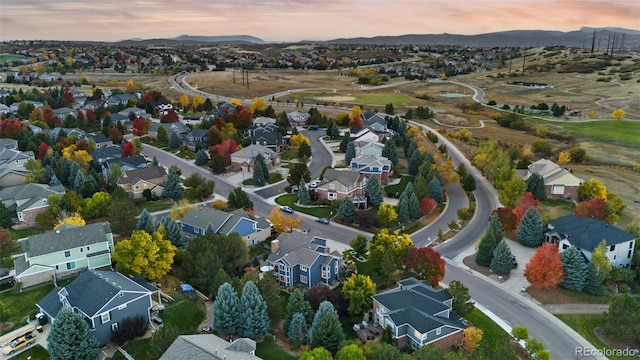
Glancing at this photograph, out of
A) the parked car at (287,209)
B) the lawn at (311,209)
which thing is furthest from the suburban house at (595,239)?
the parked car at (287,209)

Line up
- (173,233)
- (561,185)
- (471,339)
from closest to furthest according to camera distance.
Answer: (471,339) → (173,233) → (561,185)

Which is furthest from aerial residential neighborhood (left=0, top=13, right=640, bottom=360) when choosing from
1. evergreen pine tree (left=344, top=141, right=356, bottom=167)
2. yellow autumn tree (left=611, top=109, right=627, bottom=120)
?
yellow autumn tree (left=611, top=109, right=627, bottom=120)

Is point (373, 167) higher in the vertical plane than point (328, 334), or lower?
higher

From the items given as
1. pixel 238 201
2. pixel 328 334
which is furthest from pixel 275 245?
pixel 328 334

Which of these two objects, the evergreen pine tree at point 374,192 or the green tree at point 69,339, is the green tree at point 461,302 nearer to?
the evergreen pine tree at point 374,192

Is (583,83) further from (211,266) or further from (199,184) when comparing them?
(211,266)

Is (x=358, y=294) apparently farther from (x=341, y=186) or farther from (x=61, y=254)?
(x=61, y=254)
